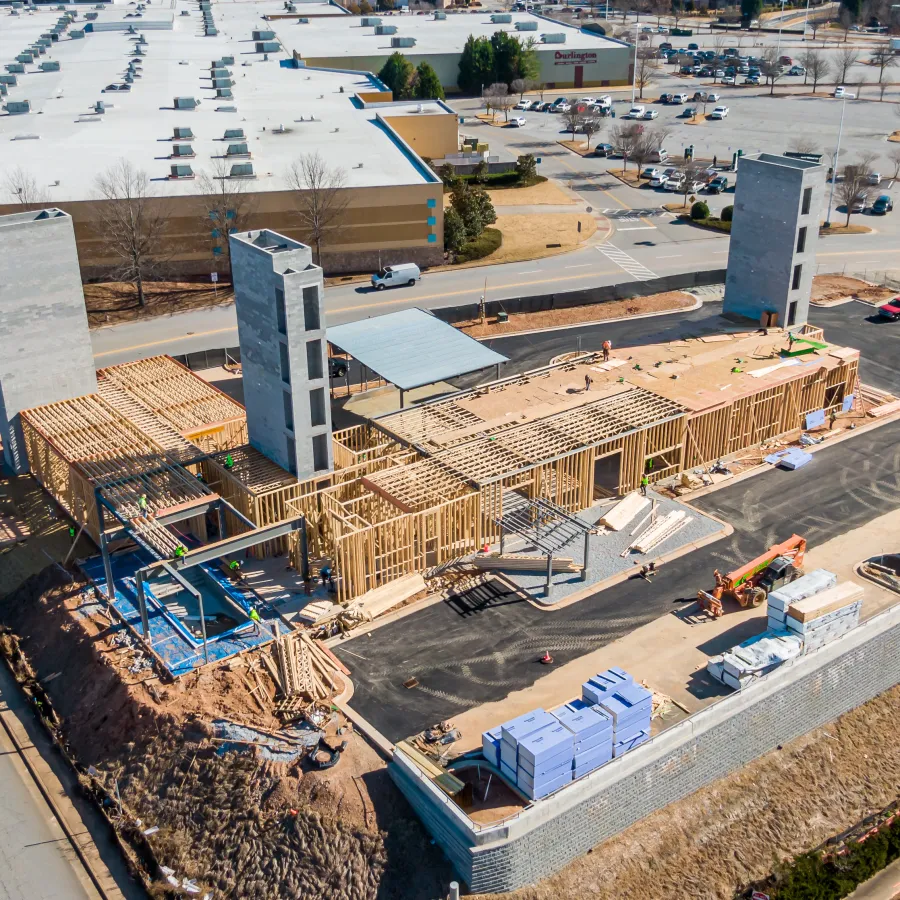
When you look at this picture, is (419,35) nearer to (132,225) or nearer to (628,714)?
(132,225)

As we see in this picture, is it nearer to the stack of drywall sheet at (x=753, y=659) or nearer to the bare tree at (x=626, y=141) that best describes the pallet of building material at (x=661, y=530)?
the stack of drywall sheet at (x=753, y=659)

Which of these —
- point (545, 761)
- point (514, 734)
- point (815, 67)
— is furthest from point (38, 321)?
point (815, 67)

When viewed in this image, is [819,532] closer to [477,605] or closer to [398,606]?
[477,605]

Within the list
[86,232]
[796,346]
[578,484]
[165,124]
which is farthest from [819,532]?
[165,124]

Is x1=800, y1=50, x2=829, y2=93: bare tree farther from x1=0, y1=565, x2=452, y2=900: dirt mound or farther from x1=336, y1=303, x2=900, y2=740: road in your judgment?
x1=0, y1=565, x2=452, y2=900: dirt mound

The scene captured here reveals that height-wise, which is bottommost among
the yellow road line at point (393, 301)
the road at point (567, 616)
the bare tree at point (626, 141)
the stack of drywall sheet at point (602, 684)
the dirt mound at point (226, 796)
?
the dirt mound at point (226, 796)

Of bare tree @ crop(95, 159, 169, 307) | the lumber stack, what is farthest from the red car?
bare tree @ crop(95, 159, 169, 307)

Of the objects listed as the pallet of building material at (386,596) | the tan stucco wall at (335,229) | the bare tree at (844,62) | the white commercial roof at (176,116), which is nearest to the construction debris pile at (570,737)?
the pallet of building material at (386,596)
